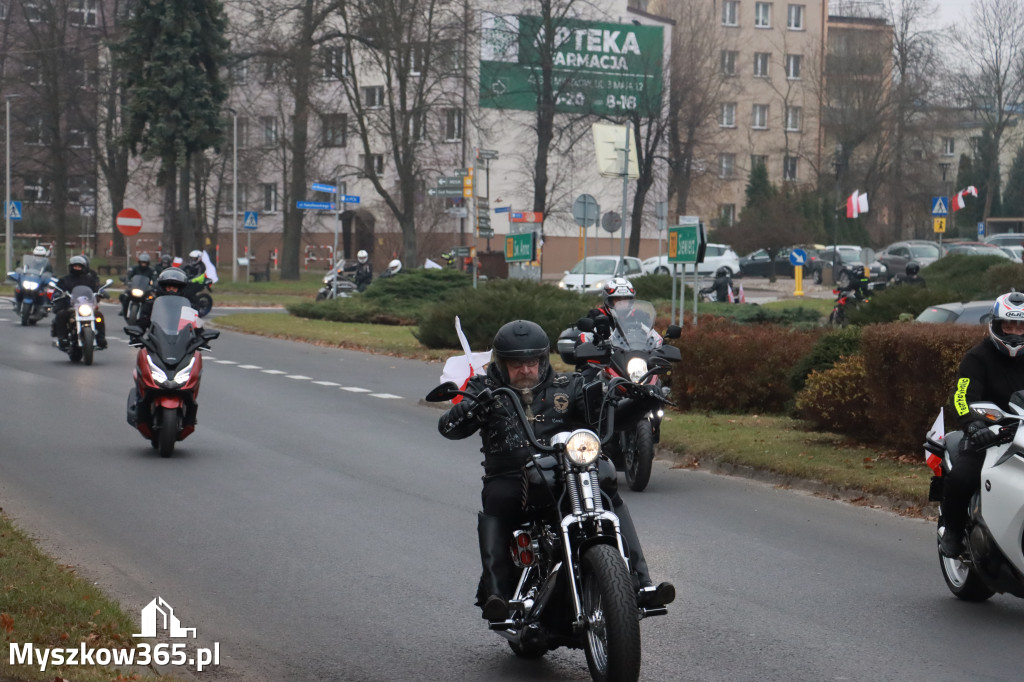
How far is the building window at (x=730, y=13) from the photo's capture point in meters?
86.8

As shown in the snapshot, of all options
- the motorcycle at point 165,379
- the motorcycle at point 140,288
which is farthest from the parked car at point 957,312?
the motorcycle at point 140,288

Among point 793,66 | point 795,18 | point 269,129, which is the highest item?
point 795,18

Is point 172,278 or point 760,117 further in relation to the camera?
point 760,117

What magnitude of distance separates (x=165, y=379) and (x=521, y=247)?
1306 centimetres

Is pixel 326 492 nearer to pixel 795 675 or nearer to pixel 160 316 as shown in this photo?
pixel 160 316

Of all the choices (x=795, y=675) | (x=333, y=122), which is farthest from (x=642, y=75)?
(x=795, y=675)

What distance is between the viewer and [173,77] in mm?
44594

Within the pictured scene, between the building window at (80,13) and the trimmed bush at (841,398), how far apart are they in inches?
1950

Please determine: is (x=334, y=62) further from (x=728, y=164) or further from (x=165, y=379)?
(x=728, y=164)

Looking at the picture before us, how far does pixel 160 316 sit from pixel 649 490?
193 inches

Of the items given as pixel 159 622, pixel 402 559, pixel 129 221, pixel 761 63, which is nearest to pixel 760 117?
pixel 761 63

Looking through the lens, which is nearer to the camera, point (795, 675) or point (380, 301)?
point (795, 675)

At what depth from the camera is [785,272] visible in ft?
204

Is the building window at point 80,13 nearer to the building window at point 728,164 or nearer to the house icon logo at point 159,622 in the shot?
the building window at point 728,164
